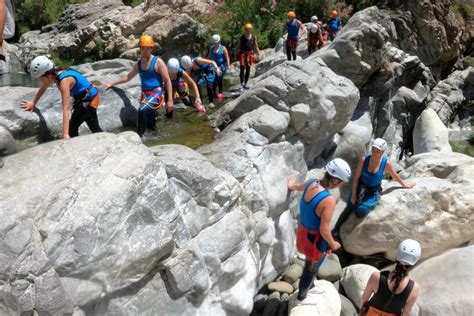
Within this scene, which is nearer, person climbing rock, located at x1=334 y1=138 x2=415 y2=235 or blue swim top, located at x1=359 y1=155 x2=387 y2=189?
person climbing rock, located at x1=334 y1=138 x2=415 y2=235

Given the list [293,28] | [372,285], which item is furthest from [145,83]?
[293,28]

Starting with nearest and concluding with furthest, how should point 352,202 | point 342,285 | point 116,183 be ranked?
point 116,183 → point 342,285 → point 352,202

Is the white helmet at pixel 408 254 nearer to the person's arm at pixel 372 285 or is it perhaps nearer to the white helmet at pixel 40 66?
the person's arm at pixel 372 285

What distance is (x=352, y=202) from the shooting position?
949cm

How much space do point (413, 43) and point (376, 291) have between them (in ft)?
68.7

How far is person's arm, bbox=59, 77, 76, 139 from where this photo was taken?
648 cm

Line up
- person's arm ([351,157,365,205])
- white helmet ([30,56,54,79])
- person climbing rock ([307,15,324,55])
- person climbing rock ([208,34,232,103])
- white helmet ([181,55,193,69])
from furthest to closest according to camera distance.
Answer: person climbing rock ([307,15,324,55]) < person climbing rock ([208,34,232,103]) < white helmet ([181,55,193,69]) < person's arm ([351,157,365,205]) < white helmet ([30,56,54,79])

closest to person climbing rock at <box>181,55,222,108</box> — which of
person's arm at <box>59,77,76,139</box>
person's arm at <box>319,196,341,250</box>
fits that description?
person's arm at <box>59,77,76,139</box>

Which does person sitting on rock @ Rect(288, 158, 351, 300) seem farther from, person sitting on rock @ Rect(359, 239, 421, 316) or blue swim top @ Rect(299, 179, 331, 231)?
person sitting on rock @ Rect(359, 239, 421, 316)

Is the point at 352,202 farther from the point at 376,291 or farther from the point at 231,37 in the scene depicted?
the point at 231,37

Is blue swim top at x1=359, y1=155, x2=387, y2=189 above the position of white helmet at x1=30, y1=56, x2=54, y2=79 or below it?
below

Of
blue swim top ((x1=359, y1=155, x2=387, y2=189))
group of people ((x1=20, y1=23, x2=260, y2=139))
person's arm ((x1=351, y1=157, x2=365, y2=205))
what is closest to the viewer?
group of people ((x1=20, y1=23, x2=260, y2=139))

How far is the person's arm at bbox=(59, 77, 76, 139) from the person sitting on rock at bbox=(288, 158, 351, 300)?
3630mm

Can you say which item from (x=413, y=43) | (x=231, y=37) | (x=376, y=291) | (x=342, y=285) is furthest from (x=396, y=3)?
(x=376, y=291)
